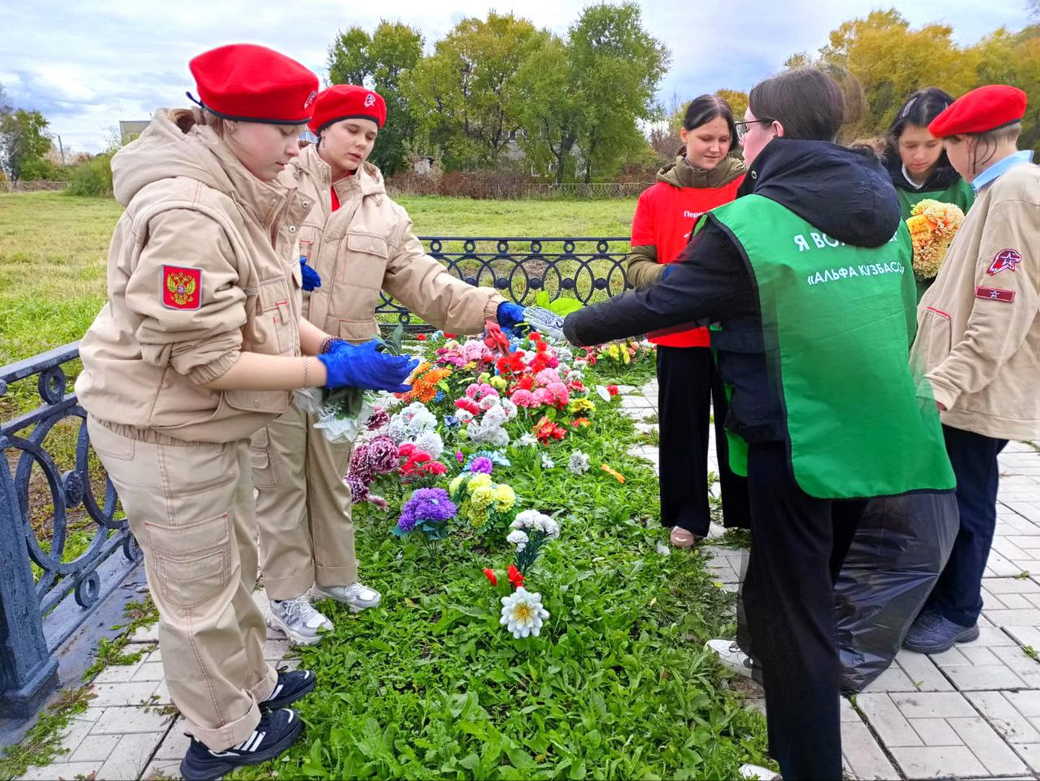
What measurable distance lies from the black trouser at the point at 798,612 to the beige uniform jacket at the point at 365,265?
1.30 m

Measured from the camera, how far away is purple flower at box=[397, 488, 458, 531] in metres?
3.11

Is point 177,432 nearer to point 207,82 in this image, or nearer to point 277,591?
point 207,82

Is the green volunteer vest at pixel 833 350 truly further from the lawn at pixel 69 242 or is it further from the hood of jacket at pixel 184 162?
the lawn at pixel 69 242

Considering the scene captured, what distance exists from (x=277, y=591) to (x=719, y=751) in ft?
5.43

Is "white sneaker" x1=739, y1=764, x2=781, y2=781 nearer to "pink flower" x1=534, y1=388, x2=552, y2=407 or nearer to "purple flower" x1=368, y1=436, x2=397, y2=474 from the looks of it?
"purple flower" x1=368, y1=436, x2=397, y2=474

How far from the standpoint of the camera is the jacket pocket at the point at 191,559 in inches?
70.7

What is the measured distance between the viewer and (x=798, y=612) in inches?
71.9

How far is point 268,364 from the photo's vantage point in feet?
5.78

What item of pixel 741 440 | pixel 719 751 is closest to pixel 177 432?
pixel 741 440

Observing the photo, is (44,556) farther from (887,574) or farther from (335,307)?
(887,574)

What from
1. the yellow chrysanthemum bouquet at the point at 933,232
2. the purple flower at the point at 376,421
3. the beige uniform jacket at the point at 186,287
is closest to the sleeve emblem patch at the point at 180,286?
the beige uniform jacket at the point at 186,287

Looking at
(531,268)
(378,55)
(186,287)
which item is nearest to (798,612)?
(186,287)

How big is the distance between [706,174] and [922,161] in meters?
0.90

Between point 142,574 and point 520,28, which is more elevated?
point 520,28
